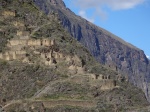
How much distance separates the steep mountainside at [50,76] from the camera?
77.6 metres

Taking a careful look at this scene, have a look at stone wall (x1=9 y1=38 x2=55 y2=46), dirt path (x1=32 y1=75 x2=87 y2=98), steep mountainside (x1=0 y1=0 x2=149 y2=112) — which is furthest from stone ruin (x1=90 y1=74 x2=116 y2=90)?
stone wall (x1=9 y1=38 x2=55 y2=46)

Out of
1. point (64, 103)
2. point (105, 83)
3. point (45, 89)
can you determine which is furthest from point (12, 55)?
point (64, 103)

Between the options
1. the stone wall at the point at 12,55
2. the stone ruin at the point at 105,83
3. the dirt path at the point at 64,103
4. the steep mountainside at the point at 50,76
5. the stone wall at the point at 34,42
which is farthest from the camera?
the stone wall at the point at 34,42

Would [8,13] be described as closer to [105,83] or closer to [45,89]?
[45,89]

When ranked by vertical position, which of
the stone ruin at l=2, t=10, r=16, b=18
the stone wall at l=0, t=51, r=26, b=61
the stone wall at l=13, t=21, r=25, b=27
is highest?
the stone ruin at l=2, t=10, r=16, b=18

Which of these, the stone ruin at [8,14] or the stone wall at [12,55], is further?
the stone ruin at [8,14]

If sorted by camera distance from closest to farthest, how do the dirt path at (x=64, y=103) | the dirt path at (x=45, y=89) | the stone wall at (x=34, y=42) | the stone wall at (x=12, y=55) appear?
1. the dirt path at (x=64, y=103)
2. the dirt path at (x=45, y=89)
3. the stone wall at (x=12, y=55)
4. the stone wall at (x=34, y=42)

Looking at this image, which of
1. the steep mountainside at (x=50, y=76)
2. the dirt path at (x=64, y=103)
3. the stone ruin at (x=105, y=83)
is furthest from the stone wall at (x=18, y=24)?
the dirt path at (x=64, y=103)

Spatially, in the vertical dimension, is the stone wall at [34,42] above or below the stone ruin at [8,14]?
below

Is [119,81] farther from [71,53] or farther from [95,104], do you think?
[95,104]

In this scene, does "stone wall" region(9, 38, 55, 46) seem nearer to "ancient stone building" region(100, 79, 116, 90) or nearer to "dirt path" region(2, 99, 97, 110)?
"ancient stone building" region(100, 79, 116, 90)

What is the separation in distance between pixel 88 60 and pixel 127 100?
1763cm

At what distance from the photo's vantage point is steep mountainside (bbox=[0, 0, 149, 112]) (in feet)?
254

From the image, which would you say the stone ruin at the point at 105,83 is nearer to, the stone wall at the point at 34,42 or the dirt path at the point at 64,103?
the dirt path at the point at 64,103
